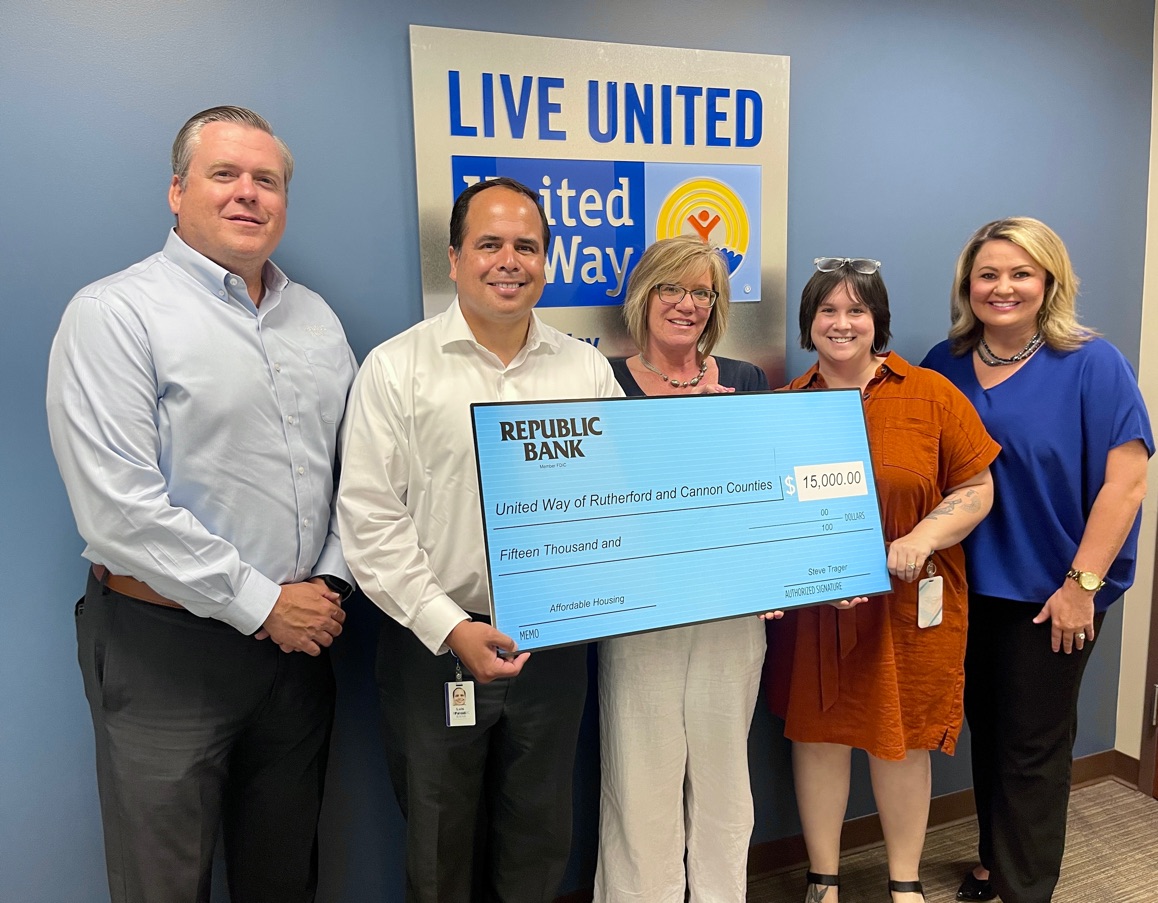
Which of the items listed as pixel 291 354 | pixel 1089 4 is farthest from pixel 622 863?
pixel 1089 4

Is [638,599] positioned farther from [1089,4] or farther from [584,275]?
[1089,4]

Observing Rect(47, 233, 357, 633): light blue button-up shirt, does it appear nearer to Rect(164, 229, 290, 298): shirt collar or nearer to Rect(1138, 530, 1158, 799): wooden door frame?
Rect(164, 229, 290, 298): shirt collar

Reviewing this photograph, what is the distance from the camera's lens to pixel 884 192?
93.0 inches

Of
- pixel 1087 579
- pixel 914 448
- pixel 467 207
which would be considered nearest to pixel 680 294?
pixel 467 207

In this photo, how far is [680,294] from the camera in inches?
74.3

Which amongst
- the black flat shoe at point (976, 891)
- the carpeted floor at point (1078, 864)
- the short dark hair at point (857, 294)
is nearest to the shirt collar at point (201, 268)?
the short dark hair at point (857, 294)

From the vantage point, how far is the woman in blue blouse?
6.49 ft

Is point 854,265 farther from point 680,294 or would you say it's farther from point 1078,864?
point 1078,864

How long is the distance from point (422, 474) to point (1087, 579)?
65.6 inches

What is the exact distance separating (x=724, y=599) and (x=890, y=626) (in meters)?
0.56

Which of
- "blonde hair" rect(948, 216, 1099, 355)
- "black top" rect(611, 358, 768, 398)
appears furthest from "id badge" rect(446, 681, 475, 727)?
"blonde hair" rect(948, 216, 1099, 355)

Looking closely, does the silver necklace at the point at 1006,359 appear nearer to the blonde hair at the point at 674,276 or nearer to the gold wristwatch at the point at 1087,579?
the gold wristwatch at the point at 1087,579

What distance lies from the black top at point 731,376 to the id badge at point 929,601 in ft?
2.06

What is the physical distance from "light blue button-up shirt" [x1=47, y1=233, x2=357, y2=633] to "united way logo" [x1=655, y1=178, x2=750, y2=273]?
3.24 ft
